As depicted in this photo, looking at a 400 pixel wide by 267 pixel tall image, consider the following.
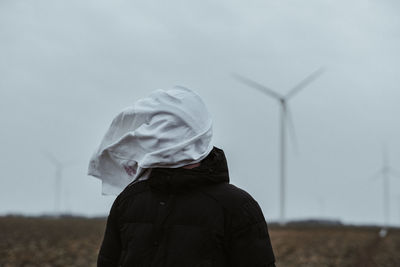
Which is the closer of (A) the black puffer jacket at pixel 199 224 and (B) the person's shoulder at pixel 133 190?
(A) the black puffer jacket at pixel 199 224

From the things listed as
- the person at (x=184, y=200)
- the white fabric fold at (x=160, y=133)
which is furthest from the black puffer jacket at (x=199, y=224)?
the white fabric fold at (x=160, y=133)

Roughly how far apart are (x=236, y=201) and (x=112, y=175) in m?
0.84

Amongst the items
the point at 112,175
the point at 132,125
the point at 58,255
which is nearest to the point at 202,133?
the point at 132,125

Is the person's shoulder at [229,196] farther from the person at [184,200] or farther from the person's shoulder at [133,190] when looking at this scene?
the person's shoulder at [133,190]

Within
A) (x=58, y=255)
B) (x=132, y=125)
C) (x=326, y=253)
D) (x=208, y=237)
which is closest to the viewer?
(x=208, y=237)

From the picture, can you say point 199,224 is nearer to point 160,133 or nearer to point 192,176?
point 192,176

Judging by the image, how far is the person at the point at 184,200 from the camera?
3385mm

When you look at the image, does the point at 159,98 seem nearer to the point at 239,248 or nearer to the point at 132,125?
the point at 132,125

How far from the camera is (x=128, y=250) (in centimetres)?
355

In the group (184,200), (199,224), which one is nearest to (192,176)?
(184,200)

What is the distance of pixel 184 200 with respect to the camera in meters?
3.47

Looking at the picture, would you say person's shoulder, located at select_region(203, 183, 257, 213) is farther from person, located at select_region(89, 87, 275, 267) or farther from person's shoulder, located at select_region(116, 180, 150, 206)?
person's shoulder, located at select_region(116, 180, 150, 206)

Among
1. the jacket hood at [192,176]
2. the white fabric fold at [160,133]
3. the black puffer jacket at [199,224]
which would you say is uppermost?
the white fabric fold at [160,133]

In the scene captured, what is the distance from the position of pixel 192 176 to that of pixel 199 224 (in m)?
0.26
